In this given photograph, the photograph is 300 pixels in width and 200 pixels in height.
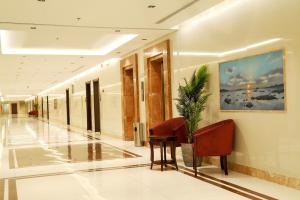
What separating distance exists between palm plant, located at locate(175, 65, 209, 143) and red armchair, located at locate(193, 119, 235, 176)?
80 centimetres

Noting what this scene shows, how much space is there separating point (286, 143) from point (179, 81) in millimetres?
3310

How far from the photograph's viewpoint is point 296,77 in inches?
175

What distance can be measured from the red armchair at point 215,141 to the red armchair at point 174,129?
3.61 ft

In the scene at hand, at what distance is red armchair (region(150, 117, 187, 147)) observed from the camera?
6652 millimetres

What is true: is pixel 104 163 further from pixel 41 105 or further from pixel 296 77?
pixel 41 105

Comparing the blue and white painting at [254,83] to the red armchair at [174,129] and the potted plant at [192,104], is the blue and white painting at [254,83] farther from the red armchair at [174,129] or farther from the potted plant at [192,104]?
the red armchair at [174,129]

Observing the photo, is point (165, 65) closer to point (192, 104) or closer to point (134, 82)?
point (192, 104)

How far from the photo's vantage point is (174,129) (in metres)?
6.72

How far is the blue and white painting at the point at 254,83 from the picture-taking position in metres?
4.77

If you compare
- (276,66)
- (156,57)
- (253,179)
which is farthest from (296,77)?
(156,57)

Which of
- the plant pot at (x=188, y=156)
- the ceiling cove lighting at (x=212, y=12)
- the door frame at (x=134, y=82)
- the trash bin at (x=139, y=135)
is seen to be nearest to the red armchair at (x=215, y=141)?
the plant pot at (x=188, y=156)

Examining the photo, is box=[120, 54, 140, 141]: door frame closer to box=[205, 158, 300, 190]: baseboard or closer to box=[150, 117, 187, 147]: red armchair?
box=[150, 117, 187, 147]: red armchair

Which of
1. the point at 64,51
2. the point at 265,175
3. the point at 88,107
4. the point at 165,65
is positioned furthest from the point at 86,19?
the point at 88,107

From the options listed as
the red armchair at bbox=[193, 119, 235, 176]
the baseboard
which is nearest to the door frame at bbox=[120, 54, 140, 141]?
the baseboard
